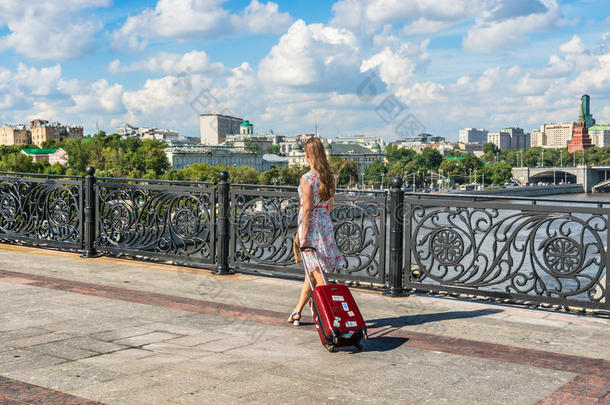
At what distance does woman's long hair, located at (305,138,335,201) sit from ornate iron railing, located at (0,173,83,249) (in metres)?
5.43

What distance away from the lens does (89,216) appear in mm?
9141

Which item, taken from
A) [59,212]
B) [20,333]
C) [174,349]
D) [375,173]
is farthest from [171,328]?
[375,173]

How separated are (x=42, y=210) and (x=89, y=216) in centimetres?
130

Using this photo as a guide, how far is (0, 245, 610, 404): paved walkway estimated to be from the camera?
374cm

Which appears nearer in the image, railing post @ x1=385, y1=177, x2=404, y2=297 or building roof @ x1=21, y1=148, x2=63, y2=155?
railing post @ x1=385, y1=177, x2=404, y2=297

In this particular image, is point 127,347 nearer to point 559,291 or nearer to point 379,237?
point 379,237

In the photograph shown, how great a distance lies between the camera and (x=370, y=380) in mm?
3998

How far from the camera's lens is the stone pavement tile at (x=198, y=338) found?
4.80m

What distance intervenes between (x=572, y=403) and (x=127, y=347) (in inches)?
120

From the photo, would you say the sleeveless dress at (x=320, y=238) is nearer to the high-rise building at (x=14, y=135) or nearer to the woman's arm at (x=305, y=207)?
the woman's arm at (x=305, y=207)

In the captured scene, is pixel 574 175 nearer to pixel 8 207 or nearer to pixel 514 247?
pixel 8 207

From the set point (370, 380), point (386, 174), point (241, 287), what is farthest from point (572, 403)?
point (386, 174)

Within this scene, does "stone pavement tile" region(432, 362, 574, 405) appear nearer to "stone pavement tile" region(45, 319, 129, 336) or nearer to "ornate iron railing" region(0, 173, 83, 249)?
"stone pavement tile" region(45, 319, 129, 336)

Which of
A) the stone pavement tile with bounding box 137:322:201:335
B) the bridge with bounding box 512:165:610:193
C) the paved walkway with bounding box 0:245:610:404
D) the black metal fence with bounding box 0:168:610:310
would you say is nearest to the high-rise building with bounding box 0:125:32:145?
the bridge with bounding box 512:165:610:193
